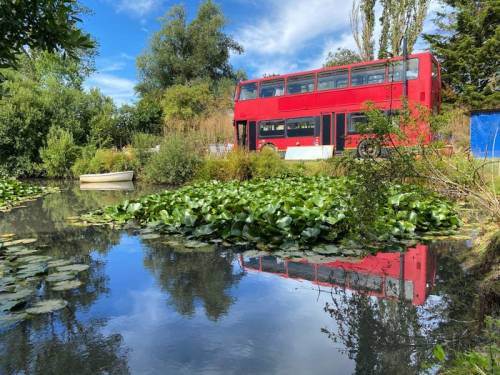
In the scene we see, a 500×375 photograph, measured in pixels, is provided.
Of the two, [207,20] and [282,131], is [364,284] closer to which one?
[282,131]

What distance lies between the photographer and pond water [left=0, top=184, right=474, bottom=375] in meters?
2.39

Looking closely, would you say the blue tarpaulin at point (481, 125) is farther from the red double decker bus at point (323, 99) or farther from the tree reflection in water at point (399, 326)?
the tree reflection in water at point (399, 326)

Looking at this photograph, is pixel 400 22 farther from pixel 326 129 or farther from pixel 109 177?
pixel 109 177

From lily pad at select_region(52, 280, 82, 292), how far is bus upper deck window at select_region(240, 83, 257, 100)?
1522cm

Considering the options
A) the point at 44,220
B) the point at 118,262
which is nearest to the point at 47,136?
the point at 44,220

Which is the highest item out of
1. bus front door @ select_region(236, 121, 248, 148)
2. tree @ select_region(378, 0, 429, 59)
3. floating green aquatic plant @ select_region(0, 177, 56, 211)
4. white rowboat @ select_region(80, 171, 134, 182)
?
tree @ select_region(378, 0, 429, 59)

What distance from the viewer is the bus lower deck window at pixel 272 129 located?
17.6 m

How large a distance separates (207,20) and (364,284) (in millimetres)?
38778

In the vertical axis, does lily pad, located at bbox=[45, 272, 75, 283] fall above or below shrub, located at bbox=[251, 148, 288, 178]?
below

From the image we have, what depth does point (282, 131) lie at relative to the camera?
1766 cm

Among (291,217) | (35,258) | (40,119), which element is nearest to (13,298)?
(35,258)

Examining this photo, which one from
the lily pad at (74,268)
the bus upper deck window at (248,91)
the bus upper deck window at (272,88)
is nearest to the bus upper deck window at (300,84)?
the bus upper deck window at (272,88)

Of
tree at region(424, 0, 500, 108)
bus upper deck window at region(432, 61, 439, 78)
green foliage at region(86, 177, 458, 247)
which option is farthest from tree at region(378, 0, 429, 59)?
green foliage at region(86, 177, 458, 247)

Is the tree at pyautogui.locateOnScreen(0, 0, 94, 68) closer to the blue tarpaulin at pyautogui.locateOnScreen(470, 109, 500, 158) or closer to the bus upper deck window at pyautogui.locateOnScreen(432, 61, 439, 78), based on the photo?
A: the bus upper deck window at pyautogui.locateOnScreen(432, 61, 439, 78)
